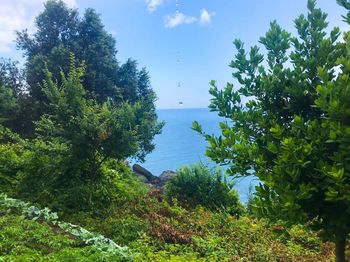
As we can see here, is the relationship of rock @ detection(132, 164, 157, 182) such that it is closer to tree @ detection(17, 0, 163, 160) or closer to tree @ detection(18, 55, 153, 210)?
tree @ detection(17, 0, 163, 160)

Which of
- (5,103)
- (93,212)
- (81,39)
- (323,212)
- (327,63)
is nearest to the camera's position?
(323,212)

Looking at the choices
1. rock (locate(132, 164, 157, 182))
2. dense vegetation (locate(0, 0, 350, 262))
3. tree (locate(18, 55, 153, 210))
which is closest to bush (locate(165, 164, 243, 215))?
dense vegetation (locate(0, 0, 350, 262))

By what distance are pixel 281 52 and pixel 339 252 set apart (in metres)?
1.95

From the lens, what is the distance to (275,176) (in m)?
2.46

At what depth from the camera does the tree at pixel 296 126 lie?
233 centimetres

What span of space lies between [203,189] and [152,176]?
7.54 m

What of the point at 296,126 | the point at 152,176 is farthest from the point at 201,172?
the point at 296,126

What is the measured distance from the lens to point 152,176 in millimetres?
17391

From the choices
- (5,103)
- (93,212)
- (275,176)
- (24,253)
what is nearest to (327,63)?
(275,176)

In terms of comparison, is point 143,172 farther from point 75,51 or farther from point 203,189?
point 203,189

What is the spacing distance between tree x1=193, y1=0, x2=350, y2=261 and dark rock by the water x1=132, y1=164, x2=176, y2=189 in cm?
1215

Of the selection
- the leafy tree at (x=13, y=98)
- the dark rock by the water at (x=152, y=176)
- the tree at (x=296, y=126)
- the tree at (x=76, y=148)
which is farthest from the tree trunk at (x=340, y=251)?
the leafy tree at (x=13, y=98)

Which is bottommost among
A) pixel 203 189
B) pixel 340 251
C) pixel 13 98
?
pixel 340 251

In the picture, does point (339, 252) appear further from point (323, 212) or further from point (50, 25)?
point (50, 25)
